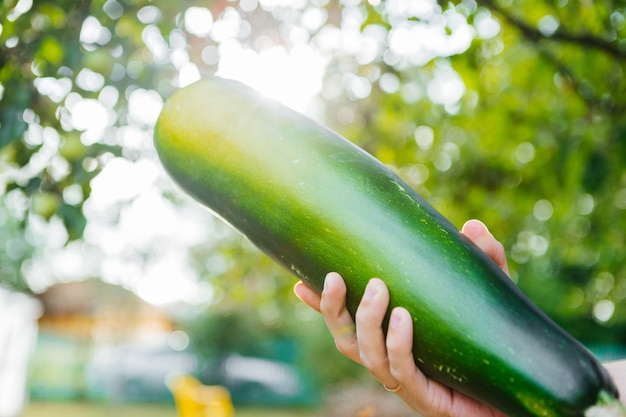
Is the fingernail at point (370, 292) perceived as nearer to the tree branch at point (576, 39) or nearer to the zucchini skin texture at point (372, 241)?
the zucchini skin texture at point (372, 241)

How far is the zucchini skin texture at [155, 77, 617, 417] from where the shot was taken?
1.33 meters

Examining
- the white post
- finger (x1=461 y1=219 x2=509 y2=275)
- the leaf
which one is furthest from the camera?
the white post

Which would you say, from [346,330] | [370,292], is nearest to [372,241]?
[370,292]

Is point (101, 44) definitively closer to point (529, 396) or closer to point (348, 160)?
point (348, 160)

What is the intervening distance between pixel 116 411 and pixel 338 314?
70.4ft

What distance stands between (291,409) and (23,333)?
15.1 m

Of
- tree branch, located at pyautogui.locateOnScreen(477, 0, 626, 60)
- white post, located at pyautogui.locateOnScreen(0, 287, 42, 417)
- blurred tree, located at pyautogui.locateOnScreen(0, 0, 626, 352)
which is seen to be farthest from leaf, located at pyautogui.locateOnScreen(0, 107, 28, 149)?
white post, located at pyautogui.locateOnScreen(0, 287, 42, 417)

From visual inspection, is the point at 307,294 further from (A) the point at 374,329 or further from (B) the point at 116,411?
(B) the point at 116,411

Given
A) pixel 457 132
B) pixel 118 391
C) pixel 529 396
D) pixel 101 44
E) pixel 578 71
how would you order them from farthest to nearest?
1. pixel 118 391
2. pixel 457 132
3. pixel 578 71
4. pixel 101 44
5. pixel 529 396

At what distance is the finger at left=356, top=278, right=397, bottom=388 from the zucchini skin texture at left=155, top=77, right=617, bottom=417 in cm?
4

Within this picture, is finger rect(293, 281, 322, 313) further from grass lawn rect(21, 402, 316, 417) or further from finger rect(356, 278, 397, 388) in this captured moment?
grass lawn rect(21, 402, 316, 417)

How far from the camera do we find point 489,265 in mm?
1429

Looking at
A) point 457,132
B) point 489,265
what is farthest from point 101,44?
point 457,132

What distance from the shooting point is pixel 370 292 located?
136 cm
